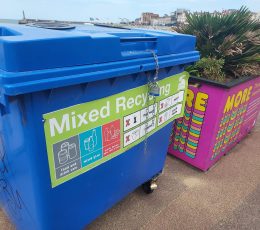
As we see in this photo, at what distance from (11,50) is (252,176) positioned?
2.44m

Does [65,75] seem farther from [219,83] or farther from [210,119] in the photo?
[210,119]

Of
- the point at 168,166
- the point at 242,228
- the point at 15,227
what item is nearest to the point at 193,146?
the point at 168,166

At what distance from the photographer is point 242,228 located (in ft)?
5.80

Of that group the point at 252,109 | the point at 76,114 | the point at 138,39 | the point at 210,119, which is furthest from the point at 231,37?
the point at 76,114

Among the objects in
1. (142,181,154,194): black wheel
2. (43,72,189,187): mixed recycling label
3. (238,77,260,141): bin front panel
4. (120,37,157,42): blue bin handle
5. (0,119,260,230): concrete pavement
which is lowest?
(0,119,260,230): concrete pavement

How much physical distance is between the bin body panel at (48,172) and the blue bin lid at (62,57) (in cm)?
7

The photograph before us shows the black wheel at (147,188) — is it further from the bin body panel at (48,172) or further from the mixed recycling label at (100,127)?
the mixed recycling label at (100,127)

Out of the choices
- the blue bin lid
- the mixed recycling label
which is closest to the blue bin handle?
the blue bin lid

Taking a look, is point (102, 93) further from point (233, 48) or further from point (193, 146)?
point (233, 48)

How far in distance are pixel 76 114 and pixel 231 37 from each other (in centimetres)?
182

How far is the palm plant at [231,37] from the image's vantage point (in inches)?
88.0

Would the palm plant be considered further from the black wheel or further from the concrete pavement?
the black wheel

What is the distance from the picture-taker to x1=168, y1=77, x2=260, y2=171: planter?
6.81 ft

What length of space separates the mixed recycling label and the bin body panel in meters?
0.03
